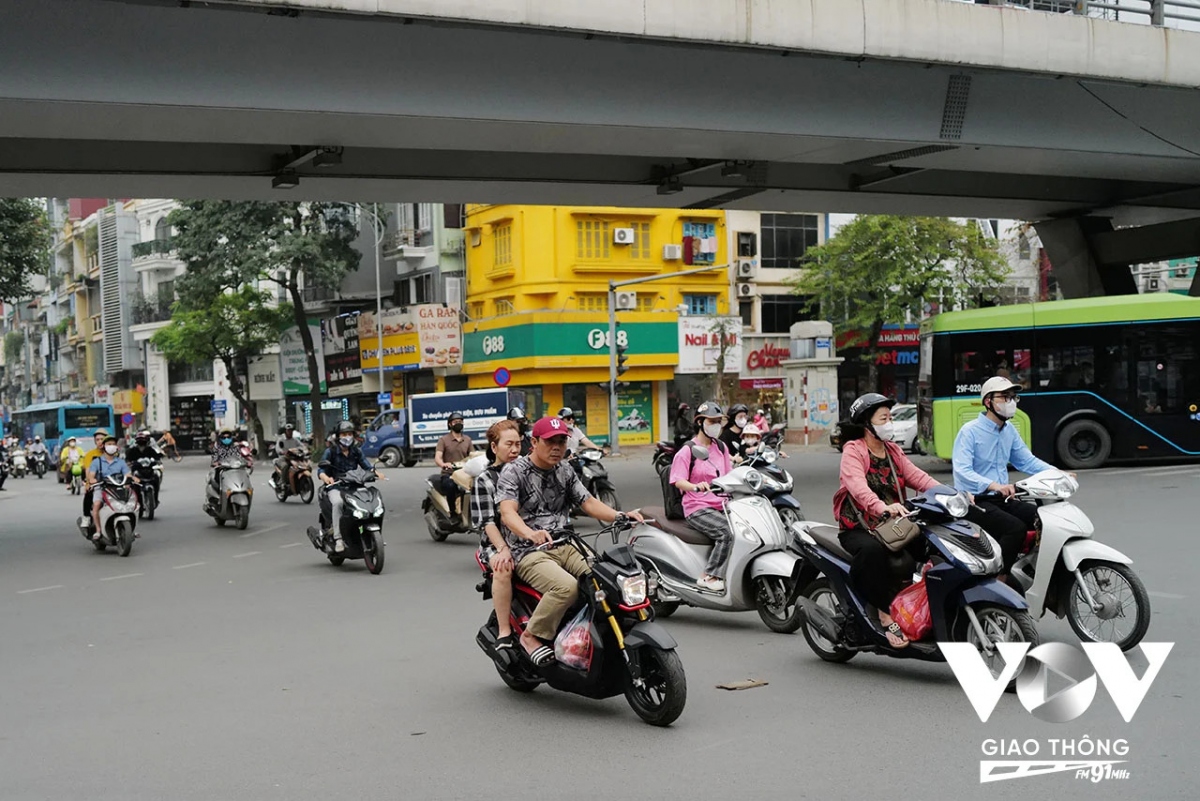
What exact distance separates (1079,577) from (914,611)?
1272mm

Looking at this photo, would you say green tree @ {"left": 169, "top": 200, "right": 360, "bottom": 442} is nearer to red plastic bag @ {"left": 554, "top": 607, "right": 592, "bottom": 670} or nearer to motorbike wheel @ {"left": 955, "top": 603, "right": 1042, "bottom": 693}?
red plastic bag @ {"left": 554, "top": 607, "right": 592, "bottom": 670}

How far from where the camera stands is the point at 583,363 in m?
46.0

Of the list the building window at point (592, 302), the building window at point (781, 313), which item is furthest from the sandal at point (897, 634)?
the building window at point (781, 313)

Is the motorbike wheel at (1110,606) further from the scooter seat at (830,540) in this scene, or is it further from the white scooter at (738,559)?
the white scooter at (738,559)

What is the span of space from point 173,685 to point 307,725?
5.63 ft

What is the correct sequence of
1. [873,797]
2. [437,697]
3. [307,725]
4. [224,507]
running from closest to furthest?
1. [873,797]
2. [307,725]
3. [437,697]
4. [224,507]

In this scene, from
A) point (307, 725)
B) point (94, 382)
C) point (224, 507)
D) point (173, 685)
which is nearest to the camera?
point (307, 725)

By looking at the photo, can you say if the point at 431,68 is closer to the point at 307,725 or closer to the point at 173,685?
the point at 173,685

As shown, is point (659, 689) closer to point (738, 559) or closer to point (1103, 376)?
point (738, 559)

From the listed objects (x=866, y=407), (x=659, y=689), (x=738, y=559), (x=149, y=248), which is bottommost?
(x=659, y=689)

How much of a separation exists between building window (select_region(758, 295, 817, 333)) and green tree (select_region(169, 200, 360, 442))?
1709 cm

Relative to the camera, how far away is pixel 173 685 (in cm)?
796

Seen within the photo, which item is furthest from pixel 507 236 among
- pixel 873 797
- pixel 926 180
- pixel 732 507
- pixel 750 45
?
pixel 873 797

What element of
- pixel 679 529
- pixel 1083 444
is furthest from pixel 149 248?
pixel 679 529
